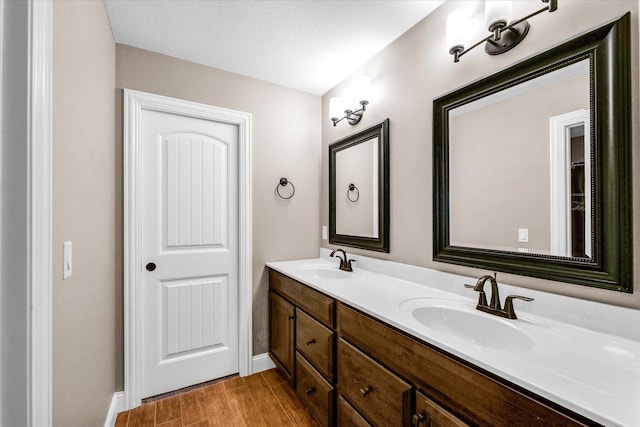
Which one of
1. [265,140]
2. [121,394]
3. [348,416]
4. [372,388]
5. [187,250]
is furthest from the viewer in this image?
[265,140]

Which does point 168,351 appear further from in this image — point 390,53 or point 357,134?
point 390,53

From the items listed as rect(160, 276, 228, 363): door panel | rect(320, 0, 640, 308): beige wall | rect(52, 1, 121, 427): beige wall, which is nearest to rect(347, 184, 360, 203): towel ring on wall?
rect(320, 0, 640, 308): beige wall

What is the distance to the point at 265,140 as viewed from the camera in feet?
7.78

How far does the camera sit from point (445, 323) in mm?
1275

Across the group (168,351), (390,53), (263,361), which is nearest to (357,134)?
(390,53)

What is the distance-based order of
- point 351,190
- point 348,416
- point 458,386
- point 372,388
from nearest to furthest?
point 458,386 → point 372,388 → point 348,416 → point 351,190

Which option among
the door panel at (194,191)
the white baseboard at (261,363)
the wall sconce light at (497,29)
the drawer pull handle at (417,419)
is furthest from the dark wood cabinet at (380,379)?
the wall sconce light at (497,29)

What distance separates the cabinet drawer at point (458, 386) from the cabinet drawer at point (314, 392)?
1.59ft

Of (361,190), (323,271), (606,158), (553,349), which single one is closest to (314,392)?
(323,271)

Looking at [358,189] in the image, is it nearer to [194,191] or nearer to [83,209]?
[194,191]

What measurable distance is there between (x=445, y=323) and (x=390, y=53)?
1.70 meters

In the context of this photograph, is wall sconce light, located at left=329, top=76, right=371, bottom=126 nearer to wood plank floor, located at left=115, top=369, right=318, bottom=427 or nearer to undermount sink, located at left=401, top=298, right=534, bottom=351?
undermount sink, located at left=401, top=298, right=534, bottom=351

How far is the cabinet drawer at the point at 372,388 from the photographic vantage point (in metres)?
1.05

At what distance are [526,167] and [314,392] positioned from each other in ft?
5.25
